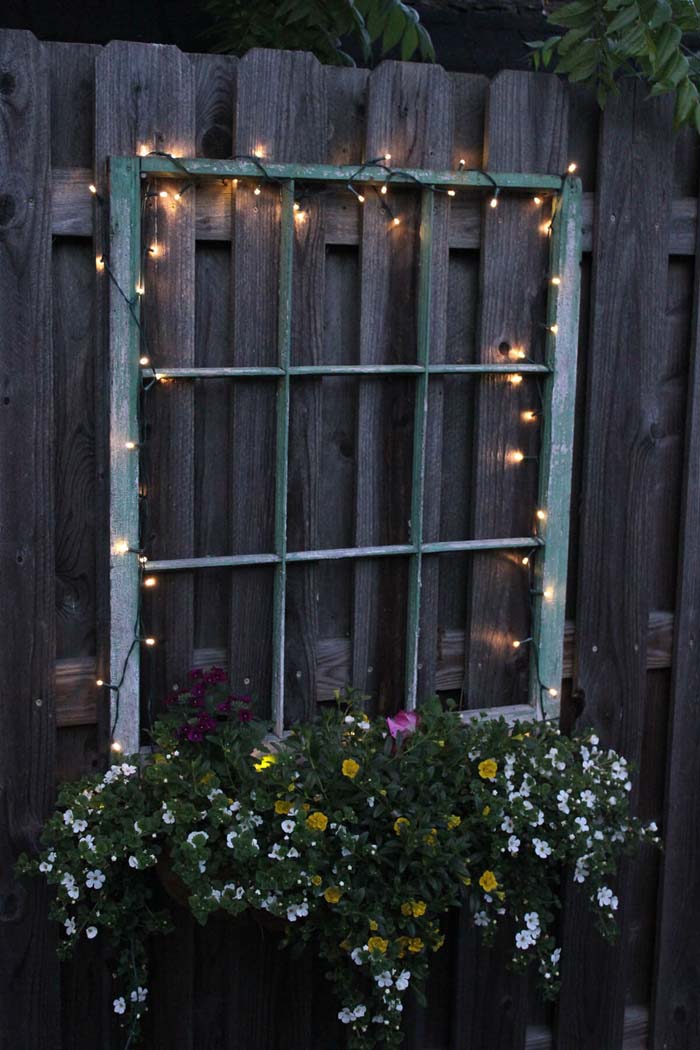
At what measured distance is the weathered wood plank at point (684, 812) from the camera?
3311mm

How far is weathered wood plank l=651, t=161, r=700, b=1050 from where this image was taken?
331cm

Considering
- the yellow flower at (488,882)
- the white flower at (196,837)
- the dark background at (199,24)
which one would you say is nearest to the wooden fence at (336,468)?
the white flower at (196,837)

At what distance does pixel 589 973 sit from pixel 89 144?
2.29 metres

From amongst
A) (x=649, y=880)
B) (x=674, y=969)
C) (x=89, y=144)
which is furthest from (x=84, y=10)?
(x=674, y=969)

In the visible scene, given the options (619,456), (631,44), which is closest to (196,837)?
(619,456)

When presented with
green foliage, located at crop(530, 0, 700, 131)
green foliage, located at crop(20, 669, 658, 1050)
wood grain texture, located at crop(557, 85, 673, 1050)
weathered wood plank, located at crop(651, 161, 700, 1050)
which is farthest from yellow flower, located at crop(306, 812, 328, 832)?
green foliage, located at crop(530, 0, 700, 131)

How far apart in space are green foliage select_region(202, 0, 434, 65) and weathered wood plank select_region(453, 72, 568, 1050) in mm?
367

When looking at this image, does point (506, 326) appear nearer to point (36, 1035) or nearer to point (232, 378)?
point (232, 378)

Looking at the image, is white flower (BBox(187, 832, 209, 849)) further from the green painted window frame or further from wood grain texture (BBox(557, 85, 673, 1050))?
wood grain texture (BBox(557, 85, 673, 1050))

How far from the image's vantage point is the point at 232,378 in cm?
278

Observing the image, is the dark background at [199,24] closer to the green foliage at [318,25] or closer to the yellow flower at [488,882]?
the green foliage at [318,25]

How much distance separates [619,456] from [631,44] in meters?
0.93

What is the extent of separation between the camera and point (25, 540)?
2646 millimetres

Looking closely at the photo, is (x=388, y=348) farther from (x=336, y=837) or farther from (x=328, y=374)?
(x=336, y=837)
